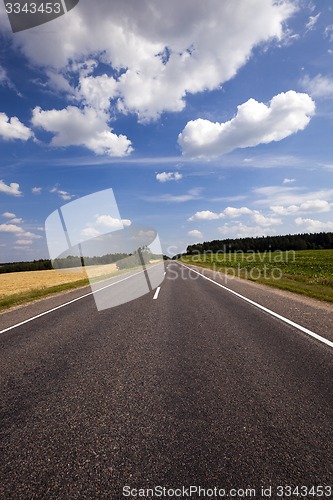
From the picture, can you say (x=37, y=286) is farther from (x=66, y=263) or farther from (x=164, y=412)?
(x=66, y=263)

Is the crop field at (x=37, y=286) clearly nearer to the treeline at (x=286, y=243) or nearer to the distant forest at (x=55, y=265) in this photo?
the distant forest at (x=55, y=265)

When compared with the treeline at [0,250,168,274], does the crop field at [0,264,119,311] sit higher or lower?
lower

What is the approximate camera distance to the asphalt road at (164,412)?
6.61 ft

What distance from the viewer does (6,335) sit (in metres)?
6.37

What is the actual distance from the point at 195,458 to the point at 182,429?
0.40m

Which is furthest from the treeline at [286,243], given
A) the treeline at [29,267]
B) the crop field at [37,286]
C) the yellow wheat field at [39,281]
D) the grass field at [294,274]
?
the crop field at [37,286]

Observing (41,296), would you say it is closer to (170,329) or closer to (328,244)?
(170,329)

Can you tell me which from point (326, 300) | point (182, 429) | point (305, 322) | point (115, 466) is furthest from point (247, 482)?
point (326, 300)

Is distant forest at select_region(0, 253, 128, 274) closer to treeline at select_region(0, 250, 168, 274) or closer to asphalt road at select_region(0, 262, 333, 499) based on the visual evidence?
treeline at select_region(0, 250, 168, 274)

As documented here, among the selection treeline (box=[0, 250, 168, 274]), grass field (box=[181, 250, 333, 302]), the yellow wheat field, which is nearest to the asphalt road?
→ grass field (box=[181, 250, 333, 302])

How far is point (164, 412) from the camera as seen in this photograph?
2.86 m

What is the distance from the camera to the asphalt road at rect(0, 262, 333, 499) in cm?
201

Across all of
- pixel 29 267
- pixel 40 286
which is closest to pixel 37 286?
pixel 40 286

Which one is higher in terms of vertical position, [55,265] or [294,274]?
[55,265]
